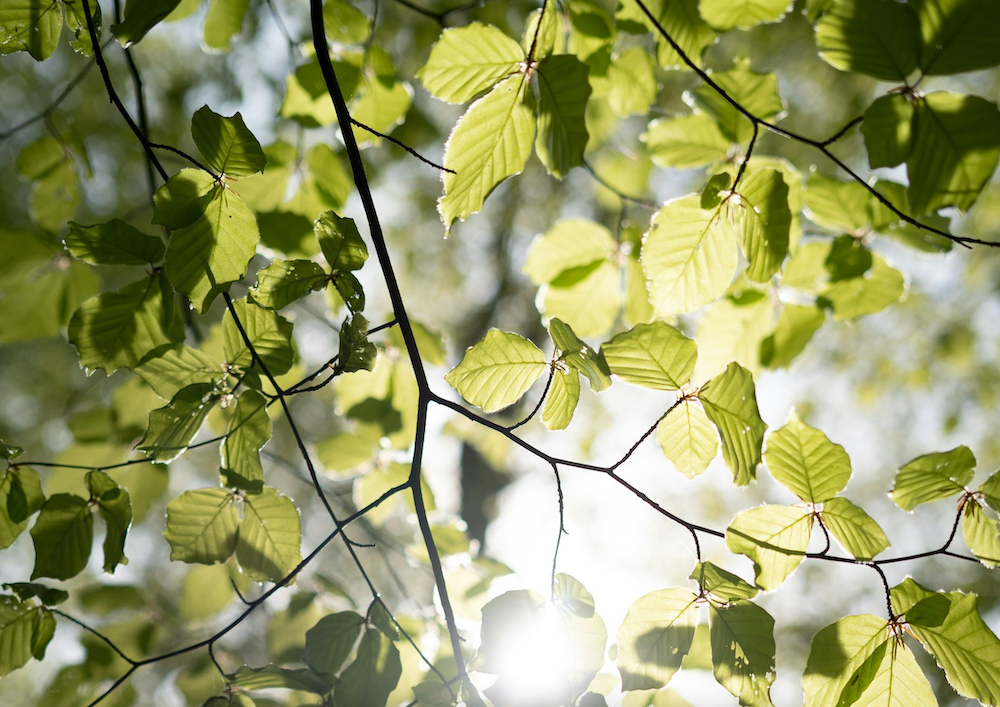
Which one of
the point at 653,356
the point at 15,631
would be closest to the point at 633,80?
the point at 653,356

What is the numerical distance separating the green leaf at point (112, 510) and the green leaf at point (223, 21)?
2.76 feet

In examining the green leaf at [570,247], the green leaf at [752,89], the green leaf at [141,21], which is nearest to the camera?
the green leaf at [141,21]

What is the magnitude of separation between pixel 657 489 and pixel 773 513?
4671mm

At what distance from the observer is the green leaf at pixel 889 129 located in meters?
0.55

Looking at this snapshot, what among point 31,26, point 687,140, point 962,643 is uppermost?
point 31,26

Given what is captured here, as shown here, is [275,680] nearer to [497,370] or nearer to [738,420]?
[497,370]

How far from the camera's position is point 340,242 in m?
0.58

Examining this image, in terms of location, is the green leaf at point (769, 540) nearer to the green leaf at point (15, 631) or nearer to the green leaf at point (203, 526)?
the green leaf at point (203, 526)

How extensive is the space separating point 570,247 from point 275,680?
31.6 inches

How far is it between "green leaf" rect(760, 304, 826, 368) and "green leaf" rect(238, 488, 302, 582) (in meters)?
0.83

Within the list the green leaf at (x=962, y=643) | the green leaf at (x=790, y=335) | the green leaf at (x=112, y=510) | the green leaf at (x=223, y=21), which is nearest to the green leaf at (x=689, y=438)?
the green leaf at (x=962, y=643)

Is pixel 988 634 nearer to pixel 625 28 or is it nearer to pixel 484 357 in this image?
pixel 484 357

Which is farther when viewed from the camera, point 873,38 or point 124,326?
point 124,326

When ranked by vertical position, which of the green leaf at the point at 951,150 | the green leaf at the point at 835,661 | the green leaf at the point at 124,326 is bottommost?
the green leaf at the point at 835,661
